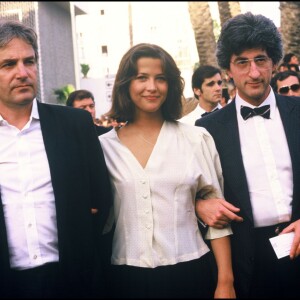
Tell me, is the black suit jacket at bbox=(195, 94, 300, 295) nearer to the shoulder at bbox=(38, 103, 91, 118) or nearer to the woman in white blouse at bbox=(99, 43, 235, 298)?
the woman in white blouse at bbox=(99, 43, 235, 298)

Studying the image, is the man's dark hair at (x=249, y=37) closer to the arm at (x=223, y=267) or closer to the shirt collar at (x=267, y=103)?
the shirt collar at (x=267, y=103)

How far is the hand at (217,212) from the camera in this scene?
3.03 metres

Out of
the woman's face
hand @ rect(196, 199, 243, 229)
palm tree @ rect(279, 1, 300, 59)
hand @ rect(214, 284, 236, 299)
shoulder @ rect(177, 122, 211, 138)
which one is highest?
palm tree @ rect(279, 1, 300, 59)

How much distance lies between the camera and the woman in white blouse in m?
2.96

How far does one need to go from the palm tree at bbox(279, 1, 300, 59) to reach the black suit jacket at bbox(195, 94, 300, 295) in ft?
20.8

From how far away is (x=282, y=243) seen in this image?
301cm

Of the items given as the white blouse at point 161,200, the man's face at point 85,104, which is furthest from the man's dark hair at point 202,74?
the white blouse at point 161,200

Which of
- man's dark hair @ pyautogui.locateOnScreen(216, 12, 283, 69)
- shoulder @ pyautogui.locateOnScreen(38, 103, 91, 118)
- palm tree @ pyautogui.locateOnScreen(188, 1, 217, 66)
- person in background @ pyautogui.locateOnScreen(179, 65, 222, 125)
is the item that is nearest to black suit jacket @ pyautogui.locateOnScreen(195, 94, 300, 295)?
man's dark hair @ pyautogui.locateOnScreen(216, 12, 283, 69)

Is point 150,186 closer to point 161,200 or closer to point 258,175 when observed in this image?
point 161,200

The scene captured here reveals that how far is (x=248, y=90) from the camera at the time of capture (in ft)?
10.9

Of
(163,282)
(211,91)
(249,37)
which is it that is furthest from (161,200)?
(211,91)

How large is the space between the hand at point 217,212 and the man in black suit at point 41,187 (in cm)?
59

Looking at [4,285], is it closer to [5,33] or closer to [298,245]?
[5,33]

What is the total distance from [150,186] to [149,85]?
65 centimetres
